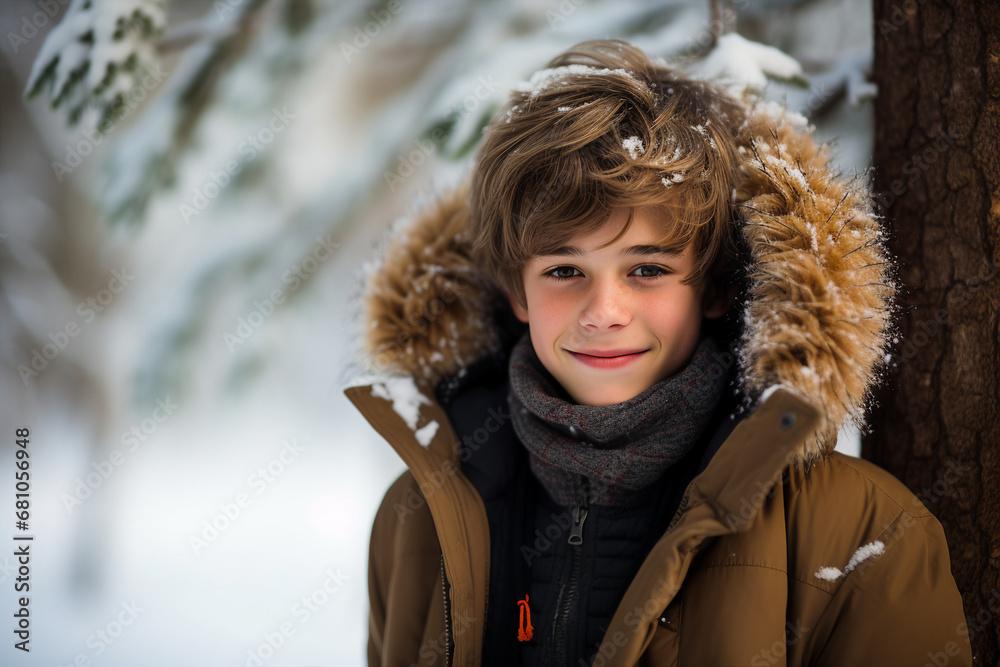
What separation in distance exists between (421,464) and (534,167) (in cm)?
73

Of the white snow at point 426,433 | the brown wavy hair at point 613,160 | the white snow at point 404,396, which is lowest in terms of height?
the white snow at point 426,433

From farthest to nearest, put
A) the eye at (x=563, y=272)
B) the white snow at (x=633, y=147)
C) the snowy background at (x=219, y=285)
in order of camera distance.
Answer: the snowy background at (x=219, y=285) < the eye at (x=563, y=272) < the white snow at (x=633, y=147)

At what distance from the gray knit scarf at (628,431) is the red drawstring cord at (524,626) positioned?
0.85 ft

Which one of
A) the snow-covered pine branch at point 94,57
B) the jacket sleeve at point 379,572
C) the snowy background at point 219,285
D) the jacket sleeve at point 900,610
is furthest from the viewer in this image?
the snowy background at point 219,285

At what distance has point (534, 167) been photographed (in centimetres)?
133

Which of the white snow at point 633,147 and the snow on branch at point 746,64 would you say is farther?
the snow on branch at point 746,64

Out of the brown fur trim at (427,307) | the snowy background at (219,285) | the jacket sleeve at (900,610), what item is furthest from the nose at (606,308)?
the snowy background at (219,285)

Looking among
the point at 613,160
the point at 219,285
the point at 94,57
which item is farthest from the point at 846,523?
the point at 94,57

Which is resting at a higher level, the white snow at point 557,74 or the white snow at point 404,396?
the white snow at point 557,74

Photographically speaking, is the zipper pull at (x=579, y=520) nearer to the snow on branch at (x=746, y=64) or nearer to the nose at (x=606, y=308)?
the nose at (x=606, y=308)

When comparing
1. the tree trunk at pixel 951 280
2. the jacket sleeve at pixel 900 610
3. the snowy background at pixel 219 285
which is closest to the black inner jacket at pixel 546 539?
the jacket sleeve at pixel 900 610

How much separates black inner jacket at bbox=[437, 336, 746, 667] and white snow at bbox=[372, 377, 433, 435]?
0.11 meters

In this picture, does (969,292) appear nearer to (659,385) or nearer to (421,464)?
(659,385)

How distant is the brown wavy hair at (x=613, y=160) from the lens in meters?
1.25
